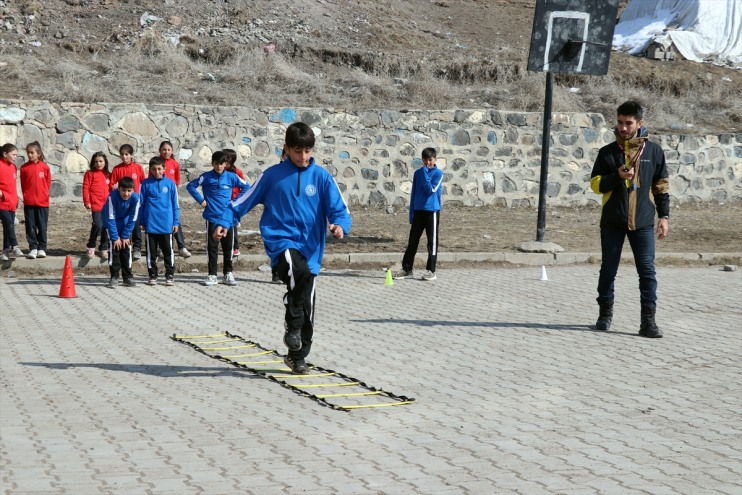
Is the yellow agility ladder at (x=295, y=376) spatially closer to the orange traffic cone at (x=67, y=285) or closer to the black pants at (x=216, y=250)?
the orange traffic cone at (x=67, y=285)

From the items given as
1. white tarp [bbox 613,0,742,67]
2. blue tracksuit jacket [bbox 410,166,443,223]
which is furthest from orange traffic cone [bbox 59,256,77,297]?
white tarp [bbox 613,0,742,67]

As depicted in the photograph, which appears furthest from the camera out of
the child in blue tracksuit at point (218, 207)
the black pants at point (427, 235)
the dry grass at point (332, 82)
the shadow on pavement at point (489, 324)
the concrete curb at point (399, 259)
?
the dry grass at point (332, 82)

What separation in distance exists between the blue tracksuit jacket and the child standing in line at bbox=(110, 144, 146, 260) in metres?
3.88

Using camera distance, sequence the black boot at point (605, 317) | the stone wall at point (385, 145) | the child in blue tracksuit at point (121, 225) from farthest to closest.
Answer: the stone wall at point (385, 145), the child in blue tracksuit at point (121, 225), the black boot at point (605, 317)

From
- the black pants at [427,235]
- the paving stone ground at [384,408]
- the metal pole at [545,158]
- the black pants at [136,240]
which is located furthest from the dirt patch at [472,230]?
the paving stone ground at [384,408]

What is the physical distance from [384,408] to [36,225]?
8.96 meters

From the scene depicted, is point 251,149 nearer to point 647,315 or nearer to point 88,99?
point 88,99

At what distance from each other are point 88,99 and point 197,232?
460cm

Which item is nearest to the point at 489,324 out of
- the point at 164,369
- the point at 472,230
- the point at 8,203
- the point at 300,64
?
the point at 164,369

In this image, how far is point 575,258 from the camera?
16078 millimetres

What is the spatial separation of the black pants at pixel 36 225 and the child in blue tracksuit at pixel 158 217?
189 cm

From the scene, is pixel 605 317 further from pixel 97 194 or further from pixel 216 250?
pixel 97 194

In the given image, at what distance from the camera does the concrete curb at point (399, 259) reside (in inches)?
557

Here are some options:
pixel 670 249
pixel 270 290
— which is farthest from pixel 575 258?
pixel 270 290
